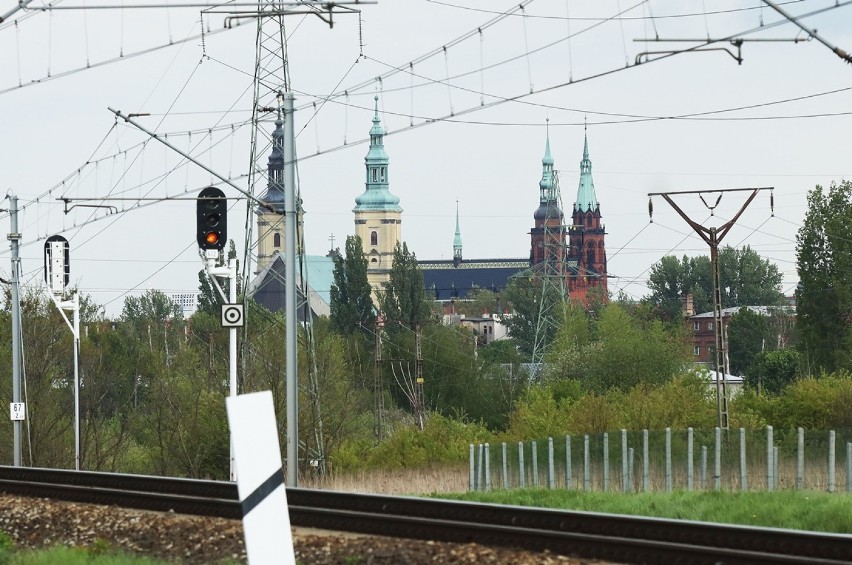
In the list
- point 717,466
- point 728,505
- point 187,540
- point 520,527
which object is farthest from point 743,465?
point 187,540

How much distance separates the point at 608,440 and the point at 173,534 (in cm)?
1556

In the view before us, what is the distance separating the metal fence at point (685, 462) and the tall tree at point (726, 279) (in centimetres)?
14972

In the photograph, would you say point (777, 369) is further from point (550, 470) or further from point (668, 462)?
point (668, 462)

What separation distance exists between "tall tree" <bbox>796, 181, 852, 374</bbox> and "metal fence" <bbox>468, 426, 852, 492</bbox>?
51.6 metres

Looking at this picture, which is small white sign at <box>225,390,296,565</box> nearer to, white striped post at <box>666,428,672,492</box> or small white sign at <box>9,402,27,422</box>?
white striped post at <box>666,428,672,492</box>

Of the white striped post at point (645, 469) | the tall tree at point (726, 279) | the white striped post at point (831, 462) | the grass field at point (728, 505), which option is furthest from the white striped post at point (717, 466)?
the tall tree at point (726, 279)

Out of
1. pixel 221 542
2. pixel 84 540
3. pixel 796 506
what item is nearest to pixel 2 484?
pixel 84 540

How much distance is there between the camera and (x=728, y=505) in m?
20.7

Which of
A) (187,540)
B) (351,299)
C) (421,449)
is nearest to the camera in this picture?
(187,540)

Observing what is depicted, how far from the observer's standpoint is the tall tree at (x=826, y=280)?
8444 cm

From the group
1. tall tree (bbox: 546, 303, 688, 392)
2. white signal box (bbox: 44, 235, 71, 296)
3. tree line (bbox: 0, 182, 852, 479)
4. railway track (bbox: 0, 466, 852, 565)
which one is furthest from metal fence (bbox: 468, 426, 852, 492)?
tall tree (bbox: 546, 303, 688, 392)

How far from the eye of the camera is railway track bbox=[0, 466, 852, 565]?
13.3 metres

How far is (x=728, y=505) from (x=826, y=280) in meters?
68.5

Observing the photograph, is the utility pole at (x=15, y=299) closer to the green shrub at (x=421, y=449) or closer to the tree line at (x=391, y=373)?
the tree line at (x=391, y=373)
